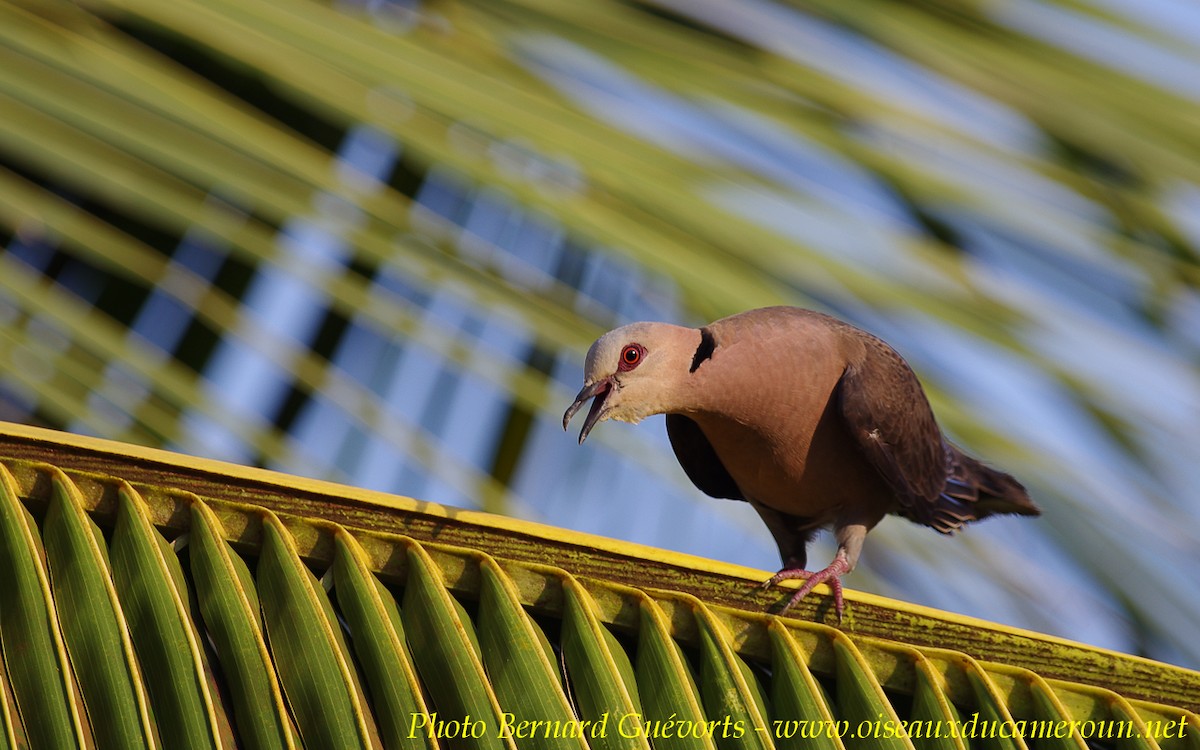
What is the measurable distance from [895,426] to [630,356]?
792 millimetres

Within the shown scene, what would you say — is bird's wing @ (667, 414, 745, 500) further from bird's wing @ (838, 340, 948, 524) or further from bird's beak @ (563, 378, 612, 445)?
bird's beak @ (563, 378, 612, 445)

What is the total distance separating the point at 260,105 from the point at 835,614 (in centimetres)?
134

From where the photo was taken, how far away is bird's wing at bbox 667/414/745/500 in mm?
3330

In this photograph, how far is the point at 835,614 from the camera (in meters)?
1.85

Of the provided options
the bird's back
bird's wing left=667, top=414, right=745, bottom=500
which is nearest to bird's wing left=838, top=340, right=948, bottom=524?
the bird's back

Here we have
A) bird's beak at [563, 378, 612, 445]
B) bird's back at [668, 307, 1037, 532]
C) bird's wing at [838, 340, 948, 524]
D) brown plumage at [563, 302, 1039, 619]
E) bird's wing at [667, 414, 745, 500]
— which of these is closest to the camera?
bird's beak at [563, 378, 612, 445]

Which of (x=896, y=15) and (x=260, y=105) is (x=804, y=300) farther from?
(x=260, y=105)

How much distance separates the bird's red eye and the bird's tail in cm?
115

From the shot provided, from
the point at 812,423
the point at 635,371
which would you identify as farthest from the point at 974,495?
the point at 635,371

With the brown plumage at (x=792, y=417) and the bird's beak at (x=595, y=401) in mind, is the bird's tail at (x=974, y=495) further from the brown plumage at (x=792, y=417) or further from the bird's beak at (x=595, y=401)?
the bird's beak at (x=595, y=401)

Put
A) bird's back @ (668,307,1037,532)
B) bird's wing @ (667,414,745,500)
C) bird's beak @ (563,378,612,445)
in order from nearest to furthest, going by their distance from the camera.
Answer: bird's beak @ (563,378,612,445) < bird's back @ (668,307,1037,532) < bird's wing @ (667,414,745,500)

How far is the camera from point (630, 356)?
2.71 meters

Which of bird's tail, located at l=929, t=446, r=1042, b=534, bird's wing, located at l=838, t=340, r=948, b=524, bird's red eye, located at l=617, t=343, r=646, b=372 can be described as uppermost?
bird's red eye, located at l=617, t=343, r=646, b=372

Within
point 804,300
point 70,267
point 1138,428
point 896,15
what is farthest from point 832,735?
point 70,267
